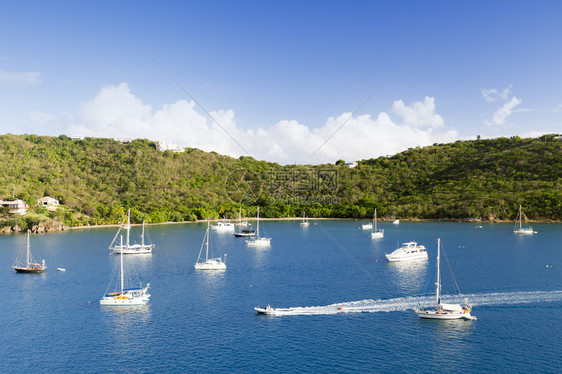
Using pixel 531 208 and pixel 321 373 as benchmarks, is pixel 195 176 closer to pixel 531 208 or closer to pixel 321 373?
pixel 531 208

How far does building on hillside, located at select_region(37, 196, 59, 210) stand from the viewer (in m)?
115

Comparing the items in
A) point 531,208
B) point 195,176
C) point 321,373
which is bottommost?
point 321,373

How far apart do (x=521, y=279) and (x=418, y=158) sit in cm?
13996

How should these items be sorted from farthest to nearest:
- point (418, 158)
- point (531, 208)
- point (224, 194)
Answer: point (418, 158)
point (224, 194)
point (531, 208)

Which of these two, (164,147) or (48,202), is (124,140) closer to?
(164,147)

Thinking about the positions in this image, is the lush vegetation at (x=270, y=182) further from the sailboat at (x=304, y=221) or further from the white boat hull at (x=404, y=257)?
the white boat hull at (x=404, y=257)

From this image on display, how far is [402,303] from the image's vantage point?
40344 mm

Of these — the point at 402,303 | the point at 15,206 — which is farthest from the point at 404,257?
the point at 15,206

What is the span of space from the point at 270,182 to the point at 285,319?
138 meters

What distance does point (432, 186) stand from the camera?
154375mm

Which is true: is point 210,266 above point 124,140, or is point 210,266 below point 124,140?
below

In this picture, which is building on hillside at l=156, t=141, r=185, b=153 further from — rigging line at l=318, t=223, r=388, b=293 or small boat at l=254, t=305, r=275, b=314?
small boat at l=254, t=305, r=275, b=314

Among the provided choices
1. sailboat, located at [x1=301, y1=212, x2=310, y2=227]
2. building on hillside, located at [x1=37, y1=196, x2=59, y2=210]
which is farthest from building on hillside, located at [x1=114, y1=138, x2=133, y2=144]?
sailboat, located at [x1=301, y1=212, x2=310, y2=227]

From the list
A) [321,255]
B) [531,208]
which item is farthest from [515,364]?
[531,208]
